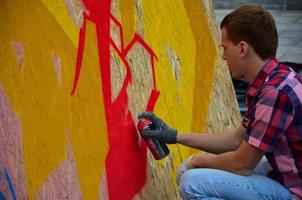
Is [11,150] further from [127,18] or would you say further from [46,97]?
[127,18]

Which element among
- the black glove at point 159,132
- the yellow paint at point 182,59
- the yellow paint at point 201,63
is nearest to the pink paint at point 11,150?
the black glove at point 159,132

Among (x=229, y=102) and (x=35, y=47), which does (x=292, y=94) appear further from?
(x=229, y=102)

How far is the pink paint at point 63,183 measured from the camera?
138 inches

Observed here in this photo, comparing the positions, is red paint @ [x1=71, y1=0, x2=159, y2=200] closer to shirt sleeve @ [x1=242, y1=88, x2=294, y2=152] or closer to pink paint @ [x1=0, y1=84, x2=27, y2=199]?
pink paint @ [x1=0, y1=84, x2=27, y2=199]

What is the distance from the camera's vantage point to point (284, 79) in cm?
365

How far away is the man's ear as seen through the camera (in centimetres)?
373

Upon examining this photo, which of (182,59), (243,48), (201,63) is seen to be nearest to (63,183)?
(243,48)

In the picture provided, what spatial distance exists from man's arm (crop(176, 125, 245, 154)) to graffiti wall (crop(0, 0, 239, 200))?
0.29 m

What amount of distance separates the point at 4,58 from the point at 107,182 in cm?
97

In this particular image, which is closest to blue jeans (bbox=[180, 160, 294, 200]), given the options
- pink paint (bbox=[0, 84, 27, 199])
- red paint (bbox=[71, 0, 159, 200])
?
red paint (bbox=[71, 0, 159, 200])

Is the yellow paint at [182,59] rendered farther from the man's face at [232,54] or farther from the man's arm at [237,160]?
the man's face at [232,54]

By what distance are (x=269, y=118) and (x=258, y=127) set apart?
0.25ft

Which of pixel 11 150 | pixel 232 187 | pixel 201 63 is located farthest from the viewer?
pixel 201 63

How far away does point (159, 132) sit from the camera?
4082mm
